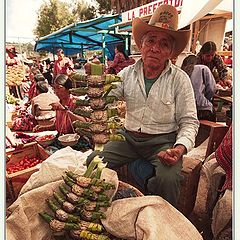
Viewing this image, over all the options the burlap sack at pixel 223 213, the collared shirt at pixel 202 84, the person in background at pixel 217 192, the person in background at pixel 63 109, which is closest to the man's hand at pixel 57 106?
the person in background at pixel 63 109

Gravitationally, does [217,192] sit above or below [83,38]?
below

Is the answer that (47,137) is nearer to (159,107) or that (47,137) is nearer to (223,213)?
(159,107)

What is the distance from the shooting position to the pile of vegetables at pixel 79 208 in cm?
110

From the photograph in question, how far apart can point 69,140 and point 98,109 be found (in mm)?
469

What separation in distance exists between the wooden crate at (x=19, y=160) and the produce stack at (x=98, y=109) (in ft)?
1.31

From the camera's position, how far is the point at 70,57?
1.30 metres

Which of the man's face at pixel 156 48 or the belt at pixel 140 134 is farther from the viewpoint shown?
the belt at pixel 140 134

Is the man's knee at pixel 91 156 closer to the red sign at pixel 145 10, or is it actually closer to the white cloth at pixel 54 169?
the white cloth at pixel 54 169

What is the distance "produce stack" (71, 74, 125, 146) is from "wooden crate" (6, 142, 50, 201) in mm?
399

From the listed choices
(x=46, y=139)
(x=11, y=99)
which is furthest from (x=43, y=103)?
(x=11, y=99)

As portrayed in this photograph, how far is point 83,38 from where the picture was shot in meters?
1.29

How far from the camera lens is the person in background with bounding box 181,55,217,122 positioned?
1603 mm

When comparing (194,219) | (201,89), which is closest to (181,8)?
(201,89)
